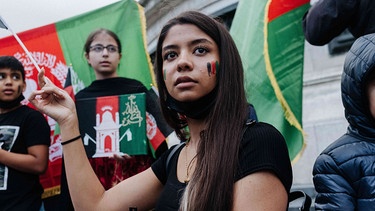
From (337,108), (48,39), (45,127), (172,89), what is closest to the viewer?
(172,89)

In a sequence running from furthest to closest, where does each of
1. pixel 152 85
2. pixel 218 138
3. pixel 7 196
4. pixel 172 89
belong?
pixel 152 85 < pixel 7 196 < pixel 172 89 < pixel 218 138

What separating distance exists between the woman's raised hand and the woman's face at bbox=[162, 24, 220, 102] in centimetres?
49

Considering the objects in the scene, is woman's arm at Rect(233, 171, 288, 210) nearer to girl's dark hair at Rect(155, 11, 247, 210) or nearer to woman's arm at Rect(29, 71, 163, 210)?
girl's dark hair at Rect(155, 11, 247, 210)

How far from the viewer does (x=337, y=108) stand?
6.63 m

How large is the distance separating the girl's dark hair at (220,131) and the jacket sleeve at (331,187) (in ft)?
1.40

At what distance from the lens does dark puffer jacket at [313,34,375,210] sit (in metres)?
1.72

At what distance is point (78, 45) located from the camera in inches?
158

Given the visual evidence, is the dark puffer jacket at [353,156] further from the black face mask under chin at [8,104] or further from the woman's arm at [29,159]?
the black face mask under chin at [8,104]

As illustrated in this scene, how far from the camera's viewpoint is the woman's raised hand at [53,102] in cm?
196

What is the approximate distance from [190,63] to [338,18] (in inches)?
38.4

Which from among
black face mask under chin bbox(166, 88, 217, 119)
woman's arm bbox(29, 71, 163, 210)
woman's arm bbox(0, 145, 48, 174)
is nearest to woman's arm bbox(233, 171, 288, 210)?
black face mask under chin bbox(166, 88, 217, 119)

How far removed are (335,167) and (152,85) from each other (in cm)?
210

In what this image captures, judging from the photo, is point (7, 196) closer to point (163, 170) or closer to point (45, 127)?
point (45, 127)

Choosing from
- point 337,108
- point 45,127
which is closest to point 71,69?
point 45,127
